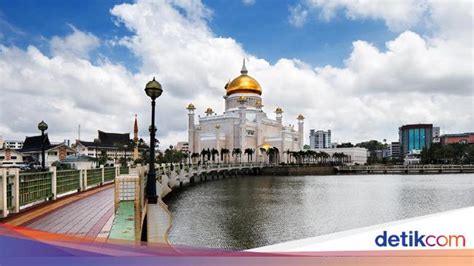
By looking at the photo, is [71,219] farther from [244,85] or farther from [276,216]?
[244,85]

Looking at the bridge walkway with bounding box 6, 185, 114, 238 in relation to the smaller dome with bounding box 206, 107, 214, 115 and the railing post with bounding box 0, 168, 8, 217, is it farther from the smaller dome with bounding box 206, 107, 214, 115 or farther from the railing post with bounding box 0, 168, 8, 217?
the smaller dome with bounding box 206, 107, 214, 115

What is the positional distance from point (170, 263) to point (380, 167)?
3004 inches

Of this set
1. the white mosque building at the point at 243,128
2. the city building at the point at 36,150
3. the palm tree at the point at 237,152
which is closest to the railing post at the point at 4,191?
the city building at the point at 36,150

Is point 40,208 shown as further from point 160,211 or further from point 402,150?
point 402,150

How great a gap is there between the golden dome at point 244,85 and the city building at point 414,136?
103865 millimetres

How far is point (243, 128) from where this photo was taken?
70812 millimetres

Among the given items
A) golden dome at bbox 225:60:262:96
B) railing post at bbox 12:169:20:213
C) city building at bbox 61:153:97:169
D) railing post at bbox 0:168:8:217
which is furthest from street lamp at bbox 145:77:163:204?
golden dome at bbox 225:60:262:96

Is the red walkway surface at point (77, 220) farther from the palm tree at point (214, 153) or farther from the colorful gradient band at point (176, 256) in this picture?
the palm tree at point (214, 153)

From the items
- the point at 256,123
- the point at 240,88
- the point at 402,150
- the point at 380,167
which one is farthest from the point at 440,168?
the point at 402,150

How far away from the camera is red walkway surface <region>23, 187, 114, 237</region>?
274 inches

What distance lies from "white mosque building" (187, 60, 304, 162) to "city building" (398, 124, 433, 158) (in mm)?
99734

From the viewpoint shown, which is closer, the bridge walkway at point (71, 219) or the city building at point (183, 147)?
the bridge walkway at point (71, 219)

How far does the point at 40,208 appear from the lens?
9656mm

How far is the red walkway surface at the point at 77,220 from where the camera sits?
6.96m
